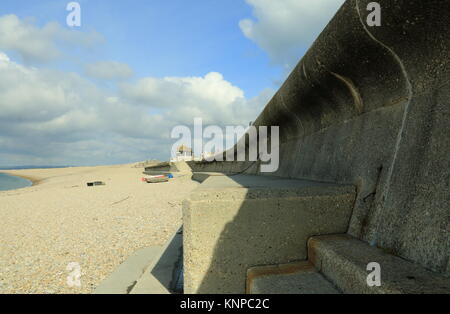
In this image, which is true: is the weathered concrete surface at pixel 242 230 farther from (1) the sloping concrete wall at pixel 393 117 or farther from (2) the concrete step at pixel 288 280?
(1) the sloping concrete wall at pixel 393 117

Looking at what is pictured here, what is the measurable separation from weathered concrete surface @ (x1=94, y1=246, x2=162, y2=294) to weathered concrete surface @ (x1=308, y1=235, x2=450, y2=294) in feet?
7.98

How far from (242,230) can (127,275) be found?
8.08ft

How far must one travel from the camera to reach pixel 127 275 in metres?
3.47

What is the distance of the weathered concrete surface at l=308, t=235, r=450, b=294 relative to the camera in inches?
45.8

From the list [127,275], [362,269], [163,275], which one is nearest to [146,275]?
[163,275]

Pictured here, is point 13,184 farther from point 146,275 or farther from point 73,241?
point 146,275

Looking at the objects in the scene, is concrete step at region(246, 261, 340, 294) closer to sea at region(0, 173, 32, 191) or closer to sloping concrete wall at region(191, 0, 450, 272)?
sloping concrete wall at region(191, 0, 450, 272)

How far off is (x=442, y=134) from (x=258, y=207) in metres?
1.37

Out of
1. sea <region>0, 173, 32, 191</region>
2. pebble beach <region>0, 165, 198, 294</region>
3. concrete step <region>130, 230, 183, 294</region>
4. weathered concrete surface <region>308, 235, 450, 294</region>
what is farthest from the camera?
sea <region>0, 173, 32, 191</region>

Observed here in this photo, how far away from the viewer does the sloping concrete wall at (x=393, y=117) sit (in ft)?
4.89

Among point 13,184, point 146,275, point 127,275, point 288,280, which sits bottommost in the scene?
Answer: point 13,184

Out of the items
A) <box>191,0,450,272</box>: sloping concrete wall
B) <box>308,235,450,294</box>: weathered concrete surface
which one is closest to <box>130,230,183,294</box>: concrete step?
<box>308,235,450,294</box>: weathered concrete surface

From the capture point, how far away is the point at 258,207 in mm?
2020
